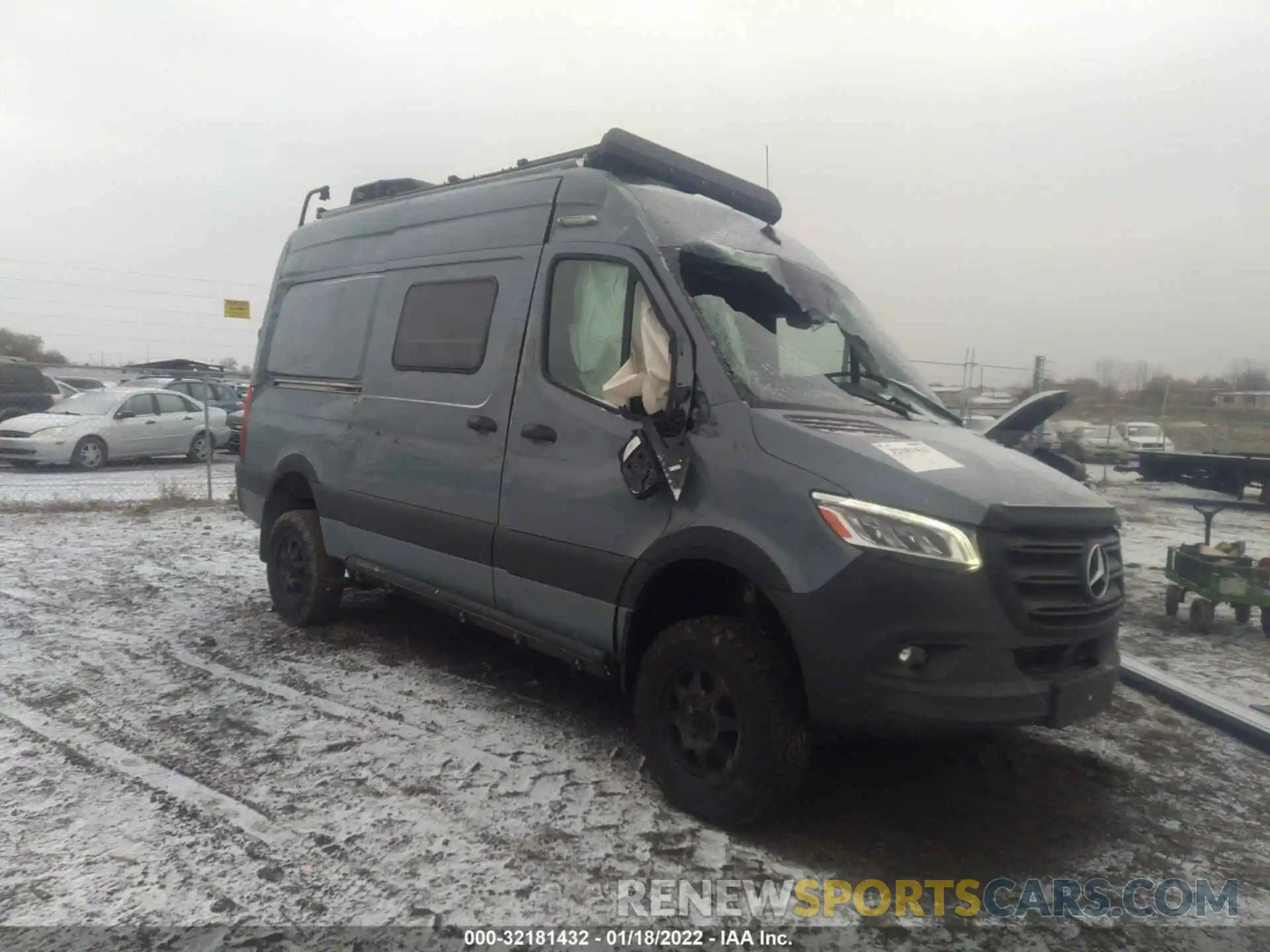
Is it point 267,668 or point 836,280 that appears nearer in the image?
point 836,280

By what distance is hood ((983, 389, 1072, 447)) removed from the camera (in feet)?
16.6

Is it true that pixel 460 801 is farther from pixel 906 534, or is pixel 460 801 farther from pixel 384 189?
pixel 384 189

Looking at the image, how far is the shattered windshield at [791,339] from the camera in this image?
3.70m

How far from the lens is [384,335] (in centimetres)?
533

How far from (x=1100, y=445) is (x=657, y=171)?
22332mm

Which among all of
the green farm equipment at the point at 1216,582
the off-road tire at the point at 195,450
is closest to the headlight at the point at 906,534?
→ the green farm equipment at the point at 1216,582

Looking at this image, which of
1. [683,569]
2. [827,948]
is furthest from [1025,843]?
[683,569]

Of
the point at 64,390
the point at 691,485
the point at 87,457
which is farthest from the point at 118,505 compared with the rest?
the point at 64,390

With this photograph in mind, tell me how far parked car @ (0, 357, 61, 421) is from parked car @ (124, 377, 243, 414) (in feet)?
5.55

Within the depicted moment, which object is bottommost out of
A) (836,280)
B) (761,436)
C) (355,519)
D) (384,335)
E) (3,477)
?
(3,477)

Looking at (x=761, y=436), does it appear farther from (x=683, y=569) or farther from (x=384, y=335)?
(x=384, y=335)

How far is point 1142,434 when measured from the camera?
24516mm

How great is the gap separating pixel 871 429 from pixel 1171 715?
2.84 meters

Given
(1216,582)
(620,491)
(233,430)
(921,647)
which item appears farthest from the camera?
(233,430)
